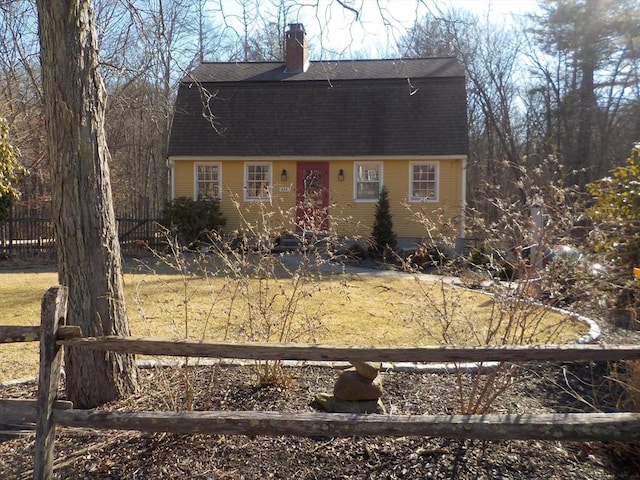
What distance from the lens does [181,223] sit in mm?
16422

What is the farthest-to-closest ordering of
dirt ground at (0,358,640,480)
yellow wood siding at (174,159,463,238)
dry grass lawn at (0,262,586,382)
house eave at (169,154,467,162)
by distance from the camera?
yellow wood siding at (174,159,463,238)
house eave at (169,154,467,162)
dry grass lawn at (0,262,586,382)
dirt ground at (0,358,640,480)

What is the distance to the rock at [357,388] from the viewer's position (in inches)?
152

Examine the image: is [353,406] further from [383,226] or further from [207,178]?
[207,178]

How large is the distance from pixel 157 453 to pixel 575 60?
29.4 metres

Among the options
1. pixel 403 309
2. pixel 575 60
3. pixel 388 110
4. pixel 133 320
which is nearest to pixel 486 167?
pixel 575 60

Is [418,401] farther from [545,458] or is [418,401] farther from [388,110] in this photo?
[388,110]

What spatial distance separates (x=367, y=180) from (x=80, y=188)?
1447 cm

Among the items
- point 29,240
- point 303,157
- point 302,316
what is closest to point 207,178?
point 303,157

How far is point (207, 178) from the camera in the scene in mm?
18391

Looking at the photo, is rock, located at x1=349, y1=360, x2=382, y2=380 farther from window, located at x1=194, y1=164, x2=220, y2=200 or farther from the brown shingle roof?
window, located at x1=194, y1=164, x2=220, y2=200

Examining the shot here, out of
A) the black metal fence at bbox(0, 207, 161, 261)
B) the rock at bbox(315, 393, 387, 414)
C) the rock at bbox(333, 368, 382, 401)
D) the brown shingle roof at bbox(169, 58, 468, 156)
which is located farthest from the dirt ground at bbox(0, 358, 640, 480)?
the brown shingle roof at bbox(169, 58, 468, 156)

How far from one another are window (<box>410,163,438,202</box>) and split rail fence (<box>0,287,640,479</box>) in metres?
14.6

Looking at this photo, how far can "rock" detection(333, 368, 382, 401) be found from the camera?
152 inches

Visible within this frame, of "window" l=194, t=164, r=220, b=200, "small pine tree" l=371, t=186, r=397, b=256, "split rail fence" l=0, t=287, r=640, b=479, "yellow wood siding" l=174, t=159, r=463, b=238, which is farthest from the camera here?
"window" l=194, t=164, r=220, b=200
